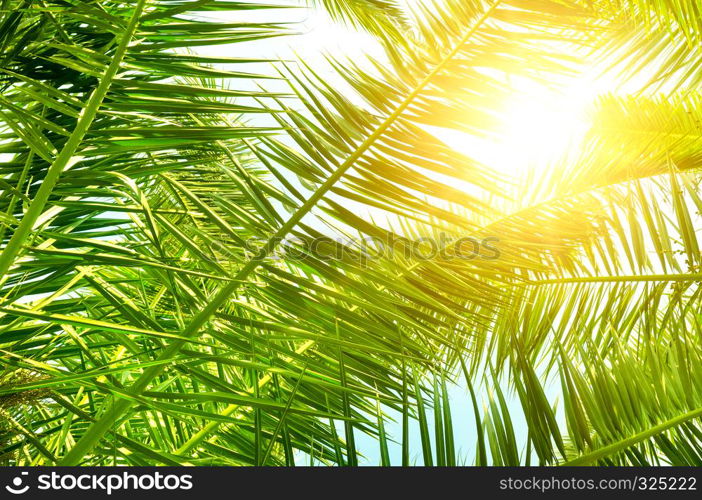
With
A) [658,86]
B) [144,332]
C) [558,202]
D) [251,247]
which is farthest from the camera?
[658,86]

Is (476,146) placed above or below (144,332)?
above

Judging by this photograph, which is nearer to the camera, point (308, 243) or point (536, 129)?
point (308, 243)

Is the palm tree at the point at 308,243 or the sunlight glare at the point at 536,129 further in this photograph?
the sunlight glare at the point at 536,129

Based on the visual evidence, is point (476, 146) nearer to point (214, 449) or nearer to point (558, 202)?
point (558, 202)

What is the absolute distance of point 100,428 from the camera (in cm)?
95

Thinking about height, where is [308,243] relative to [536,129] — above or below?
below

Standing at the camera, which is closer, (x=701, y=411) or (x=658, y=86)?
(x=701, y=411)

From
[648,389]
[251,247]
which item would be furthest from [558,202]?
[251,247]

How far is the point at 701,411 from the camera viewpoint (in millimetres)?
1492

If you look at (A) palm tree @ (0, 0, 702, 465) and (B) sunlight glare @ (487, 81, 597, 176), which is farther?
(B) sunlight glare @ (487, 81, 597, 176)

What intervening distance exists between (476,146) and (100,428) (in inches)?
36.5

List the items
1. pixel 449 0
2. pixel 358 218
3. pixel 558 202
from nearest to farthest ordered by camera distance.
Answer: pixel 358 218, pixel 449 0, pixel 558 202

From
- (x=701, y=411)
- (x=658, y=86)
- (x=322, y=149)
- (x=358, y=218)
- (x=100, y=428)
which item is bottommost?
(x=100, y=428)

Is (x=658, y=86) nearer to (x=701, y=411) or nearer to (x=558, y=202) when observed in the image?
(x=558, y=202)
